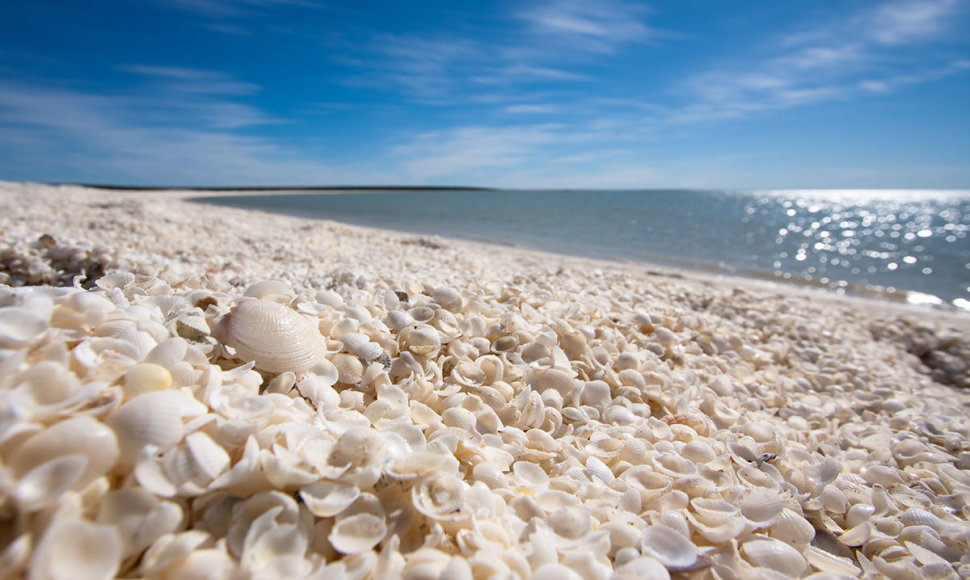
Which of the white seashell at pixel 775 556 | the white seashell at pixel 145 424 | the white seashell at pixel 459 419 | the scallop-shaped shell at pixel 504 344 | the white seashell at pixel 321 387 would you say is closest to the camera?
the white seashell at pixel 145 424

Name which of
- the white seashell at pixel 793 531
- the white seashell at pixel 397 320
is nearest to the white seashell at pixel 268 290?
the white seashell at pixel 397 320

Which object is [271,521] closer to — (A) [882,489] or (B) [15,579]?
(B) [15,579]

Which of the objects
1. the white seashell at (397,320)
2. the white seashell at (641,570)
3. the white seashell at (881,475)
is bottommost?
the white seashell at (881,475)

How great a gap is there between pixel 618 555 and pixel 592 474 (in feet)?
1.27

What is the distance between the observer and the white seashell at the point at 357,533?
43.9 inches

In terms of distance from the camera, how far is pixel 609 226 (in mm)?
17672

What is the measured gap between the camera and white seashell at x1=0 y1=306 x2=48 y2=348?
117 centimetres

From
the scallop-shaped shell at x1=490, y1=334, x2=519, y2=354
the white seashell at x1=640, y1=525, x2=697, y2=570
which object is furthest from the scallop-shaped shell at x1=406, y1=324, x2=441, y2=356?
A: the white seashell at x1=640, y1=525, x2=697, y2=570

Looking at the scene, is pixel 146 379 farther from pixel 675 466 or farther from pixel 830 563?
pixel 830 563

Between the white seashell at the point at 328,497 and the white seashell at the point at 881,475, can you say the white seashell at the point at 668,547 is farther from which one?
the white seashell at the point at 881,475

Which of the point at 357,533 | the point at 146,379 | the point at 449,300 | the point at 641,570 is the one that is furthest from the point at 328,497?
the point at 449,300

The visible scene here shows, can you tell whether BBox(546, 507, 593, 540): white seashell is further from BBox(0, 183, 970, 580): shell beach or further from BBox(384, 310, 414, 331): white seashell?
BBox(384, 310, 414, 331): white seashell

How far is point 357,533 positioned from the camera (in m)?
1.15

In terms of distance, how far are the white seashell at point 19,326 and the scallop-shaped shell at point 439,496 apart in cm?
105
